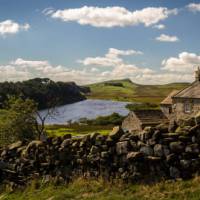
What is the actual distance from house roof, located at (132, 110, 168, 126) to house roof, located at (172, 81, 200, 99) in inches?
223

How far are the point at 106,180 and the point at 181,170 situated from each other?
246 cm

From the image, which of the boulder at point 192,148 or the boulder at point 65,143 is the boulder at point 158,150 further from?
the boulder at point 65,143

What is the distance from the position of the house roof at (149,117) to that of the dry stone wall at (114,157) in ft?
120

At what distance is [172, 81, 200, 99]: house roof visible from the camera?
56031mm

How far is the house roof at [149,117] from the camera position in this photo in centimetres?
5055

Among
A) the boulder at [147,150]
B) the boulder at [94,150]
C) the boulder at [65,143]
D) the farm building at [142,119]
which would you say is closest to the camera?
the boulder at [147,150]

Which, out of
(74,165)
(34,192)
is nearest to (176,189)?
(74,165)

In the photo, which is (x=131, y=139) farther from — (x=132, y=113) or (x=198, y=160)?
(x=132, y=113)

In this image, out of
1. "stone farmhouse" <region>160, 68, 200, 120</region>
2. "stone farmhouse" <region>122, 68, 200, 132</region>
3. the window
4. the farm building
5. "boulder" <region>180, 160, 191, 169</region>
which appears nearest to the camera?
"boulder" <region>180, 160, 191, 169</region>

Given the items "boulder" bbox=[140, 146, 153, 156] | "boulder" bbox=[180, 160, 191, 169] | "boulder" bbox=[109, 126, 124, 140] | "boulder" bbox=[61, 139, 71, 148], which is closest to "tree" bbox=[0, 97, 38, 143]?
"boulder" bbox=[61, 139, 71, 148]

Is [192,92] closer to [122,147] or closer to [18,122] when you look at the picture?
[18,122]

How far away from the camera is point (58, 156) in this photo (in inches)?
524

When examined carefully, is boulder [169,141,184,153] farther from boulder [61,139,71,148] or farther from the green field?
the green field

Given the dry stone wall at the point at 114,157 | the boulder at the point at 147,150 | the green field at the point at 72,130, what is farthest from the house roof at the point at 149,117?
the boulder at the point at 147,150
